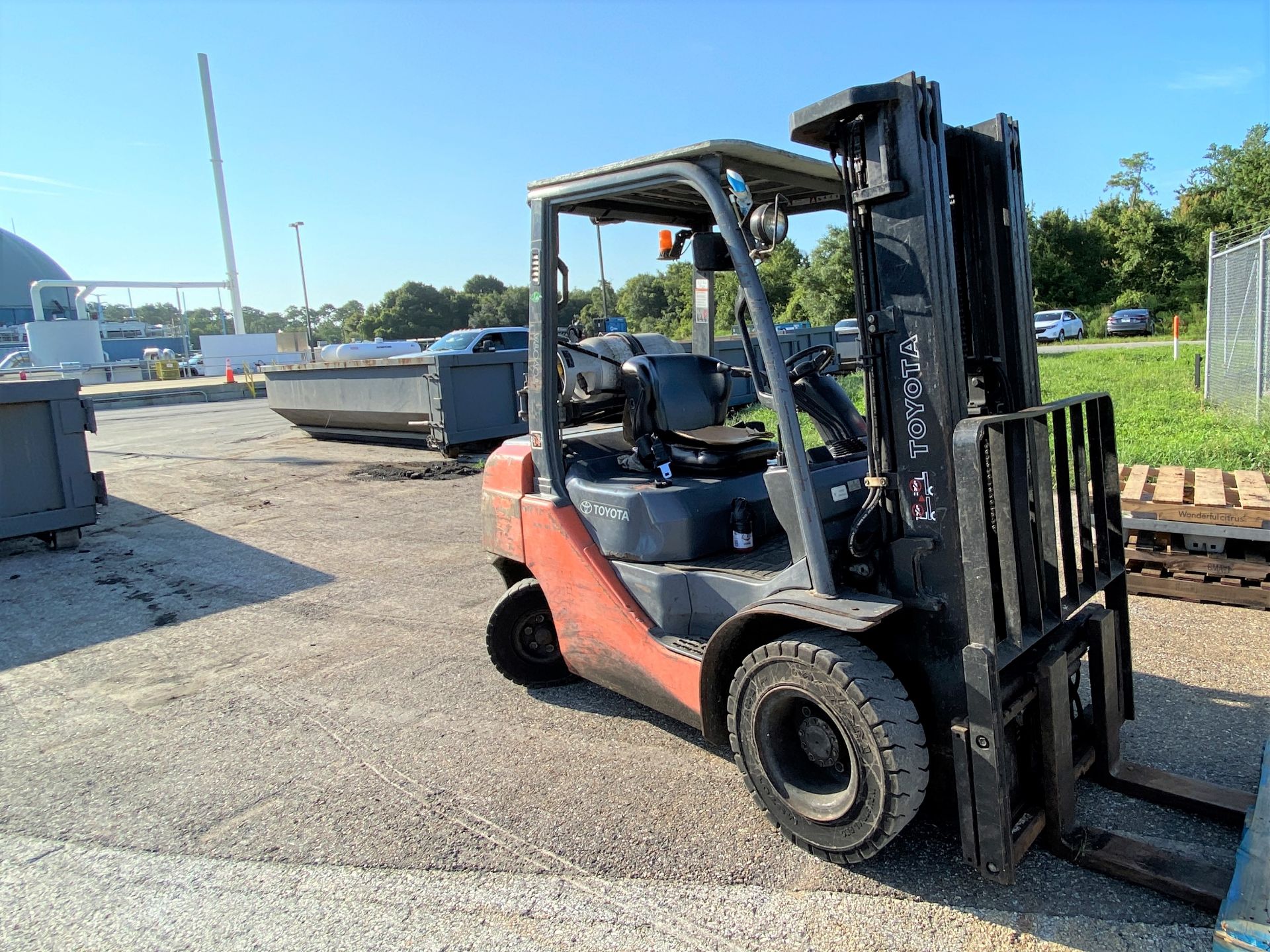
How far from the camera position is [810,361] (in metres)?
3.41

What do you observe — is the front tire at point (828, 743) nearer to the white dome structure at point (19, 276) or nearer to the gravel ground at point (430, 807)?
the gravel ground at point (430, 807)

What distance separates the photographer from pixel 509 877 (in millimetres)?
3076

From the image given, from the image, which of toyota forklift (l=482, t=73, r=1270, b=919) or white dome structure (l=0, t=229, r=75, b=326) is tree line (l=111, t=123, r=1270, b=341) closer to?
toyota forklift (l=482, t=73, r=1270, b=919)

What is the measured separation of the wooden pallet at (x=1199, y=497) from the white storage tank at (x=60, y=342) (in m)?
62.2

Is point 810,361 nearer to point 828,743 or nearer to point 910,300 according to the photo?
point 910,300

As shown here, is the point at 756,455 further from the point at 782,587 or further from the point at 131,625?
the point at 131,625

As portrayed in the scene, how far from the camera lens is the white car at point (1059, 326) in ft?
118

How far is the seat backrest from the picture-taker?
3.97 meters

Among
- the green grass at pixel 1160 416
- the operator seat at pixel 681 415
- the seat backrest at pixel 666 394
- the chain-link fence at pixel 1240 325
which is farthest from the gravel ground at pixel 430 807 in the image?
the chain-link fence at pixel 1240 325

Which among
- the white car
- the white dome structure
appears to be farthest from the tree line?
the white dome structure

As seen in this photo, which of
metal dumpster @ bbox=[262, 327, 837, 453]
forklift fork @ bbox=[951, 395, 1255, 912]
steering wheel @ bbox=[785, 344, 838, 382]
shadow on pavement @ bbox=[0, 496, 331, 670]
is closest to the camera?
forklift fork @ bbox=[951, 395, 1255, 912]

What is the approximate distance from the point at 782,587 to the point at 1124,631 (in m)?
1.60

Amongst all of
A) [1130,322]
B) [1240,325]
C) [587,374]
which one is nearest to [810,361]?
[587,374]

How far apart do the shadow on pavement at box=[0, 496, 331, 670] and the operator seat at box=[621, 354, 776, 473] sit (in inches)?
173
